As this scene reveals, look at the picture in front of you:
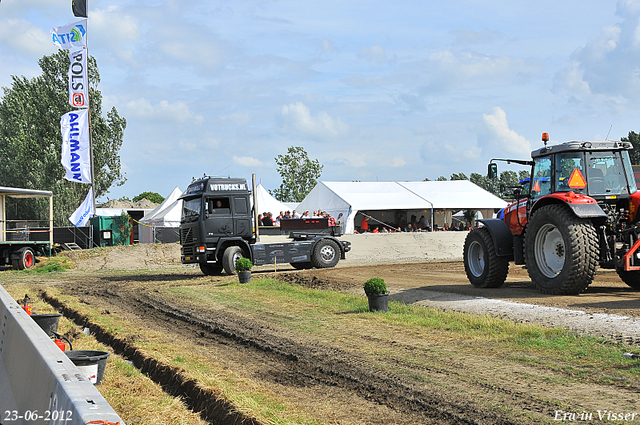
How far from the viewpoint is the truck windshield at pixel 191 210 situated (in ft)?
65.2

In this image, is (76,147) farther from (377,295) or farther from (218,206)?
(377,295)

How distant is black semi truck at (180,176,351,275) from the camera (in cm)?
1970

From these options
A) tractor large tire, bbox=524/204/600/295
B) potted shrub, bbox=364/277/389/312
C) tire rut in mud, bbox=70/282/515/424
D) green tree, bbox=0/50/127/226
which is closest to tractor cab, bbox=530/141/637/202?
tractor large tire, bbox=524/204/600/295

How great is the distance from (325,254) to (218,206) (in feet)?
14.9

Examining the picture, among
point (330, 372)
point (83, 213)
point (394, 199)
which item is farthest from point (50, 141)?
point (330, 372)

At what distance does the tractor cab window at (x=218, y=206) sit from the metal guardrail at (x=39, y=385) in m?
13.8

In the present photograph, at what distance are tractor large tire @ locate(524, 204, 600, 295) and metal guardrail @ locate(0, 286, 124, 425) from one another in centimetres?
862

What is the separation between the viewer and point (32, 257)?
2562cm

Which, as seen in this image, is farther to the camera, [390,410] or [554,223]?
[554,223]

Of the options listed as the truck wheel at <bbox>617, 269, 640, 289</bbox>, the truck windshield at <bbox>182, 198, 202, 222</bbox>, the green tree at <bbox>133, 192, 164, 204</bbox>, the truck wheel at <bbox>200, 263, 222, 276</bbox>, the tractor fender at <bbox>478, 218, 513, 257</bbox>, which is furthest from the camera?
the green tree at <bbox>133, 192, 164, 204</bbox>

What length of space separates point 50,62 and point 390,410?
4663 centimetres

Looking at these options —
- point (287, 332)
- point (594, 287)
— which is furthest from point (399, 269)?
point (287, 332)

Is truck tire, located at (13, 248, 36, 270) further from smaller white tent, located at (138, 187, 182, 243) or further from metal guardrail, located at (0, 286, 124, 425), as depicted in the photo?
metal guardrail, located at (0, 286, 124, 425)

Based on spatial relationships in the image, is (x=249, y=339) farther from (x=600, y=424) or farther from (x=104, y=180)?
(x=104, y=180)
